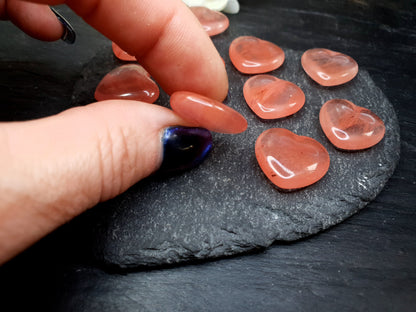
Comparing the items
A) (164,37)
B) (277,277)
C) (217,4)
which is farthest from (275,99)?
(217,4)

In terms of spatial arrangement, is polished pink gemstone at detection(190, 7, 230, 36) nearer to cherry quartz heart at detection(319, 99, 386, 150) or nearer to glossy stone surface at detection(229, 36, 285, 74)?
glossy stone surface at detection(229, 36, 285, 74)

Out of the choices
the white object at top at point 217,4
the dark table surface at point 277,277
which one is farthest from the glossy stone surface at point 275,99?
the white object at top at point 217,4

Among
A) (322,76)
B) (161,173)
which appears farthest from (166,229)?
(322,76)

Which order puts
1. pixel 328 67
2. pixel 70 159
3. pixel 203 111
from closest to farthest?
pixel 70 159
pixel 203 111
pixel 328 67

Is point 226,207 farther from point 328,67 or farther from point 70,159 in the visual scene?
point 328,67

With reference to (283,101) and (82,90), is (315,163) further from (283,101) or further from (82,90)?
(82,90)

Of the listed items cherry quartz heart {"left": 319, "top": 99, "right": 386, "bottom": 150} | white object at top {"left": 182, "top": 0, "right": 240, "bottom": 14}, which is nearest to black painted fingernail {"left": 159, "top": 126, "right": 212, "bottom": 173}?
cherry quartz heart {"left": 319, "top": 99, "right": 386, "bottom": 150}
